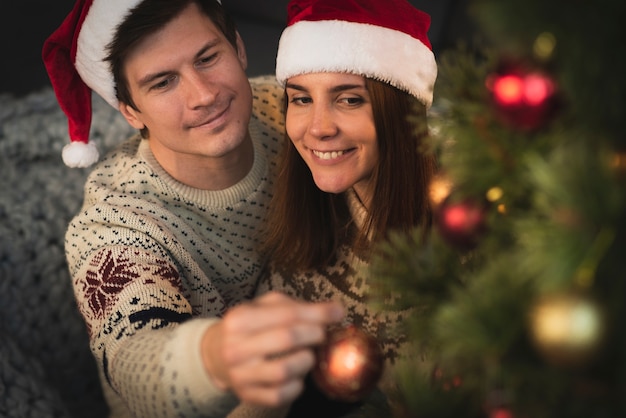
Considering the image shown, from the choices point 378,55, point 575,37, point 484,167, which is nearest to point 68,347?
point 378,55

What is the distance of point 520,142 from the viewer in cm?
51

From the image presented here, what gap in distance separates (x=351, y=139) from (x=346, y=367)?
1.69 feet

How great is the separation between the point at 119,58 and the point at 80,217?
31 centimetres

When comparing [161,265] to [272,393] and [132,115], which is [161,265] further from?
[272,393]

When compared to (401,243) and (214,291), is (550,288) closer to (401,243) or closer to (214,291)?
(401,243)

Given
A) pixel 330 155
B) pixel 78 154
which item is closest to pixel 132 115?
pixel 78 154

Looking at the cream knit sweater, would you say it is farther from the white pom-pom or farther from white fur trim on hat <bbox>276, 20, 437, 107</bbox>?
white fur trim on hat <bbox>276, 20, 437, 107</bbox>

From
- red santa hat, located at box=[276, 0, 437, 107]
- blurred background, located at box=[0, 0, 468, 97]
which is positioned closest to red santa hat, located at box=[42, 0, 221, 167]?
red santa hat, located at box=[276, 0, 437, 107]

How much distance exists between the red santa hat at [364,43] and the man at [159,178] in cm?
22

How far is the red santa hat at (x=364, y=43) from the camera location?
1011 millimetres

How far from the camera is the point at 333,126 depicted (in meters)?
1.05

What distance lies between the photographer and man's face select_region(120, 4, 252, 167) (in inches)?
45.7

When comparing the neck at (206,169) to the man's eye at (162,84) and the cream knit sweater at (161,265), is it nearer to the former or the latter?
the cream knit sweater at (161,265)

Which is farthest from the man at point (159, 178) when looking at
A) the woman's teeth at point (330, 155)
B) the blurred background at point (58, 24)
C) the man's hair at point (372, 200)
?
the blurred background at point (58, 24)
